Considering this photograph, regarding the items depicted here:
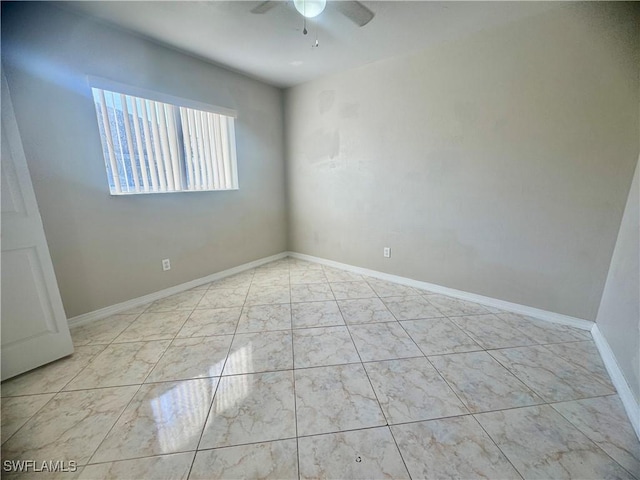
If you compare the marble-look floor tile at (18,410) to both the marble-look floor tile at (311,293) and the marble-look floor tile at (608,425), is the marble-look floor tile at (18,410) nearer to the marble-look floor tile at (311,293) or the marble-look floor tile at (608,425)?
the marble-look floor tile at (311,293)

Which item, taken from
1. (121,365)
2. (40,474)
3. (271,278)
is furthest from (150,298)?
(40,474)

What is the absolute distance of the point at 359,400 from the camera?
1434 mm

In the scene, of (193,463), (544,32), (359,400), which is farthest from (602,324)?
(193,463)

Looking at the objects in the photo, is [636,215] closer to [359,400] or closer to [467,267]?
[467,267]

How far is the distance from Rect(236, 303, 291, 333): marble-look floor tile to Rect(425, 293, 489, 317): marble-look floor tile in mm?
1454

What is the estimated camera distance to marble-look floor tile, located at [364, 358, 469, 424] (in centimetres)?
135

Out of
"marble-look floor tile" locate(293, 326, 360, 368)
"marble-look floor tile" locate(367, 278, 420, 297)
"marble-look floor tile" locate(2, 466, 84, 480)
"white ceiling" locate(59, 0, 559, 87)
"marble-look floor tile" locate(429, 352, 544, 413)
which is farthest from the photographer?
"marble-look floor tile" locate(367, 278, 420, 297)

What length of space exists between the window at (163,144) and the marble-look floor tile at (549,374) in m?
3.22

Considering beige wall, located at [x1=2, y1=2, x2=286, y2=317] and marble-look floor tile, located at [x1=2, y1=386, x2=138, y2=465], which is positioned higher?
beige wall, located at [x1=2, y1=2, x2=286, y2=317]

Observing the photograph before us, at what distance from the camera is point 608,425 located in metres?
1.28

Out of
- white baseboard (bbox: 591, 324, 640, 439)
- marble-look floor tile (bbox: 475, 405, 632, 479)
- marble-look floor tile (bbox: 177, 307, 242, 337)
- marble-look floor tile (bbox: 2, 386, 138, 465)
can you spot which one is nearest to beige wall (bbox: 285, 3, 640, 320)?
white baseboard (bbox: 591, 324, 640, 439)

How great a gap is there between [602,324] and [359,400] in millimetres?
1955

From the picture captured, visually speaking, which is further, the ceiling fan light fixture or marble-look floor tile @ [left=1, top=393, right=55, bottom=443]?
the ceiling fan light fixture

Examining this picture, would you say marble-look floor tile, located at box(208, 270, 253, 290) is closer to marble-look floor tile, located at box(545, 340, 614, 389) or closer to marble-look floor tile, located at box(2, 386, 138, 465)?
marble-look floor tile, located at box(2, 386, 138, 465)
